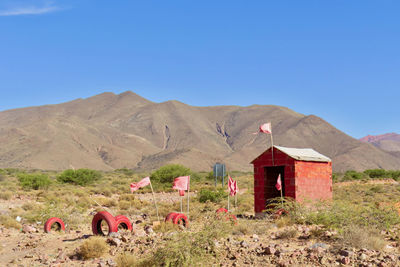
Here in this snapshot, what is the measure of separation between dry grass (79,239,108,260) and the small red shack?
778 centimetres

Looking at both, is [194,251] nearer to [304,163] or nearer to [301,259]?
[301,259]

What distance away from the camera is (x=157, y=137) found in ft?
444

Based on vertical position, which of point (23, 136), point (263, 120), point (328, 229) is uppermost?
point (263, 120)

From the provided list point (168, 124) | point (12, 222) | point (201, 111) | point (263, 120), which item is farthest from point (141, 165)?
point (12, 222)

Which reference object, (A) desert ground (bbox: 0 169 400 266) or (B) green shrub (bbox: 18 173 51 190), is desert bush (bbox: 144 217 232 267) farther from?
(B) green shrub (bbox: 18 173 51 190)

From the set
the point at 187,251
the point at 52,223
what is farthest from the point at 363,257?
the point at 52,223

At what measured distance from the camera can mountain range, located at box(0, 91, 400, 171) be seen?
92.2m

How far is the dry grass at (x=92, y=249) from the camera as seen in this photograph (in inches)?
372

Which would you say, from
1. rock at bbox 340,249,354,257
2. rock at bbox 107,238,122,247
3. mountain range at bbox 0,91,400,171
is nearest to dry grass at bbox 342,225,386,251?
rock at bbox 340,249,354,257

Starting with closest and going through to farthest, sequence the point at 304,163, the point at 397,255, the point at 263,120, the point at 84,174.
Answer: the point at 397,255, the point at 304,163, the point at 84,174, the point at 263,120

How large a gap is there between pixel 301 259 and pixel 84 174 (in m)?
32.8

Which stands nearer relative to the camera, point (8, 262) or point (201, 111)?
point (8, 262)

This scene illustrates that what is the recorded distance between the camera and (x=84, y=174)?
125 feet

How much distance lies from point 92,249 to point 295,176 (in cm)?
818
